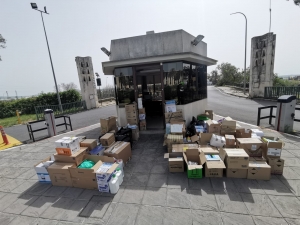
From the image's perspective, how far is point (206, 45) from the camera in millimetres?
8766

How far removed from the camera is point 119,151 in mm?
4422

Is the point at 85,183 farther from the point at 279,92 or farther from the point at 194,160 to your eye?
the point at 279,92

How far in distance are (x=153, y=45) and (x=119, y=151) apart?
492cm

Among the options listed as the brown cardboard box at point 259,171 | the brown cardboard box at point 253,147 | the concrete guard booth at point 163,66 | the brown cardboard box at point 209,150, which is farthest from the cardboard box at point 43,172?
the brown cardboard box at point 253,147

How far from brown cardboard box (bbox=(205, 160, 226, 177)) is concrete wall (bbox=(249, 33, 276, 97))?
626 inches

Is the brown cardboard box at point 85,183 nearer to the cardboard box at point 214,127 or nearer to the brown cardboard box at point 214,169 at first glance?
the brown cardboard box at point 214,169

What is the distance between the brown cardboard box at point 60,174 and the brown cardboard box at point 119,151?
1008 millimetres

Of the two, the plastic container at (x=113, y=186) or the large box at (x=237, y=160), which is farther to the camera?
the large box at (x=237, y=160)

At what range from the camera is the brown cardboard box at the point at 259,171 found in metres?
3.45

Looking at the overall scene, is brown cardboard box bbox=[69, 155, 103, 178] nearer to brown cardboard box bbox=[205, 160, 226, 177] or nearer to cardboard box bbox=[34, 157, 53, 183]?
cardboard box bbox=[34, 157, 53, 183]

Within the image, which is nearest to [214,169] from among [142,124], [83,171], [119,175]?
[119,175]

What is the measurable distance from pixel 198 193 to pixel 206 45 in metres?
8.34

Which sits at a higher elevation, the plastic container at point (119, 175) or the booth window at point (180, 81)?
the booth window at point (180, 81)

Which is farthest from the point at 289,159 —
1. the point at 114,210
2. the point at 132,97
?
the point at 132,97
